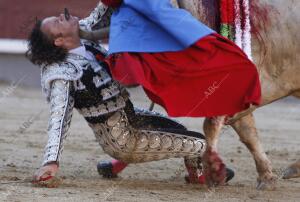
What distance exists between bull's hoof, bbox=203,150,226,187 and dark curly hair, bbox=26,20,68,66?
28.7 inches

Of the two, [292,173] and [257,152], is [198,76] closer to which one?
[257,152]

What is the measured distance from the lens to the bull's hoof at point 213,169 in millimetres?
3615

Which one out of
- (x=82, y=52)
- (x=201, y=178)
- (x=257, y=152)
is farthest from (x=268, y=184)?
(x=82, y=52)

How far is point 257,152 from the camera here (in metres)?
3.92

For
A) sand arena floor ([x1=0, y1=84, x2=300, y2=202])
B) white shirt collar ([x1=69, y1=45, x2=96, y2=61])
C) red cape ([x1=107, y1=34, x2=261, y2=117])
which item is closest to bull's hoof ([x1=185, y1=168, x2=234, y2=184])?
sand arena floor ([x1=0, y1=84, x2=300, y2=202])

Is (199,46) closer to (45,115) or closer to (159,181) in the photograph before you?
(159,181)

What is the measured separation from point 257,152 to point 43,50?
109cm

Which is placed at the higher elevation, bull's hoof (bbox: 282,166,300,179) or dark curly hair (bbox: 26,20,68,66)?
dark curly hair (bbox: 26,20,68,66)

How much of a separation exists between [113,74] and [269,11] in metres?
0.86

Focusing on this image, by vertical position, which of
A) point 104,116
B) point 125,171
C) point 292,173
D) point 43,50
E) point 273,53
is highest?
point 43,50

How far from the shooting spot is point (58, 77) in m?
3.47

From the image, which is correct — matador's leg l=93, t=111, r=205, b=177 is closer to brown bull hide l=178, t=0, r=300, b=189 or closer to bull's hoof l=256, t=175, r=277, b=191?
brown bull hide l=178, t=0, r=300, b=189

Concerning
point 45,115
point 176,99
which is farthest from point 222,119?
point 45,115

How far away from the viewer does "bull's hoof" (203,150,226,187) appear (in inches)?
142
